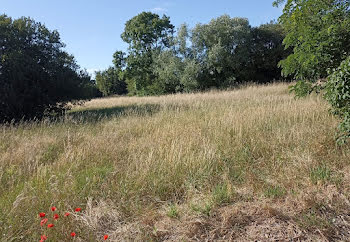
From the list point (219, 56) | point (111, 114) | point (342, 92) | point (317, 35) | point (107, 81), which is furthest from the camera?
point (107, 81)

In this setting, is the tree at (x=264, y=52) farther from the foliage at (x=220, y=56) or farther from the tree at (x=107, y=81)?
the tree at (x=107, y=81)

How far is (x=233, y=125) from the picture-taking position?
5.23 meters

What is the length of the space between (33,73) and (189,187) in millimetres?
9821

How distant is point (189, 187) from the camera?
10.0ft

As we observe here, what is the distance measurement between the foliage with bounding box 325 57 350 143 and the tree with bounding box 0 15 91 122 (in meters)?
10.1

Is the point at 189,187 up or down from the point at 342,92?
down

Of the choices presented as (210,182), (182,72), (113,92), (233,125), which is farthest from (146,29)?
(210,182)

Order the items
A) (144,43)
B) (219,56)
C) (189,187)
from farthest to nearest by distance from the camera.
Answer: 1. (144,43)
2. (219,56)
3. (189,187)

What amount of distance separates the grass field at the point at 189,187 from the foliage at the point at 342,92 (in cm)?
48

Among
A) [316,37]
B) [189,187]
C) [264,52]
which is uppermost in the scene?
[264,52]

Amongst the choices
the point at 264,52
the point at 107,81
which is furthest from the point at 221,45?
the point at 107,81

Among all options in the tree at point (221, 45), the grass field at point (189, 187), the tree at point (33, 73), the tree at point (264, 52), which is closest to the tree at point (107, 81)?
the tree at point (221, 45)

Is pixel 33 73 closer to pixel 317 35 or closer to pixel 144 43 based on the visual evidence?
pixel 317 35

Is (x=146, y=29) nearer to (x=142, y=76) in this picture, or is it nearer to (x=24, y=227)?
(x=142, y=76)
